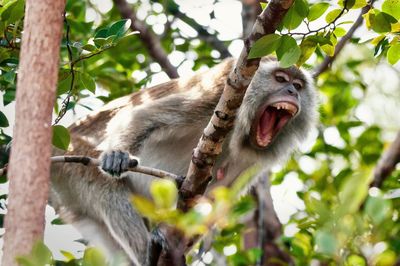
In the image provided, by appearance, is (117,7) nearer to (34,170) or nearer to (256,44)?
(256,44)

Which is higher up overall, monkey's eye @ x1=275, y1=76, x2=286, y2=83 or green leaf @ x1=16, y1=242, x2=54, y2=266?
green leaf @ x1=16, y1=242, x2=54, y2=266

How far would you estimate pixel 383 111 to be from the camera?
7.05 metres

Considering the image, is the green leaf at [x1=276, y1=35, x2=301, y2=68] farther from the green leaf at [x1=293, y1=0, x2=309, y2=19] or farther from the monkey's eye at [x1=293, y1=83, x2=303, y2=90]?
the monkey's eye at [x1=293, y1=83, x2=303, y2=90]

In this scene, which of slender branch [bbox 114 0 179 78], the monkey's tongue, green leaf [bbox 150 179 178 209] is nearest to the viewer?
green leaf [bbox 150 179 178 209]

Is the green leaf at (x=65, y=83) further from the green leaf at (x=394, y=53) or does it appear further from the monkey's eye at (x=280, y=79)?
the monkey's eye at (x=280, y=79)

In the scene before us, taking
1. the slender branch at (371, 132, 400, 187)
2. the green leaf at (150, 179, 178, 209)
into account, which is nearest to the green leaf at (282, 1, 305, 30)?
the green leaf at (150, 179, 178, 209)

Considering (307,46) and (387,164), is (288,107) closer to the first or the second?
(387,164)

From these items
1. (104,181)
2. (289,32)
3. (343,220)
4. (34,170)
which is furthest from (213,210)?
(104,181)

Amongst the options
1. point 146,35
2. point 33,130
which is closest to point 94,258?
point 33,130

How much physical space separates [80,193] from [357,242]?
4259 mm

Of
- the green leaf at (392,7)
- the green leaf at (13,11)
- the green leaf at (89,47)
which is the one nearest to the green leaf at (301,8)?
the green leaf at (392,7)

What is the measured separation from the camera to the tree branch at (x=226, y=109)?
322 centimetres

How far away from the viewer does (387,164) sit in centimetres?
540

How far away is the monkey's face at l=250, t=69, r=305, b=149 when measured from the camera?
231 inches
